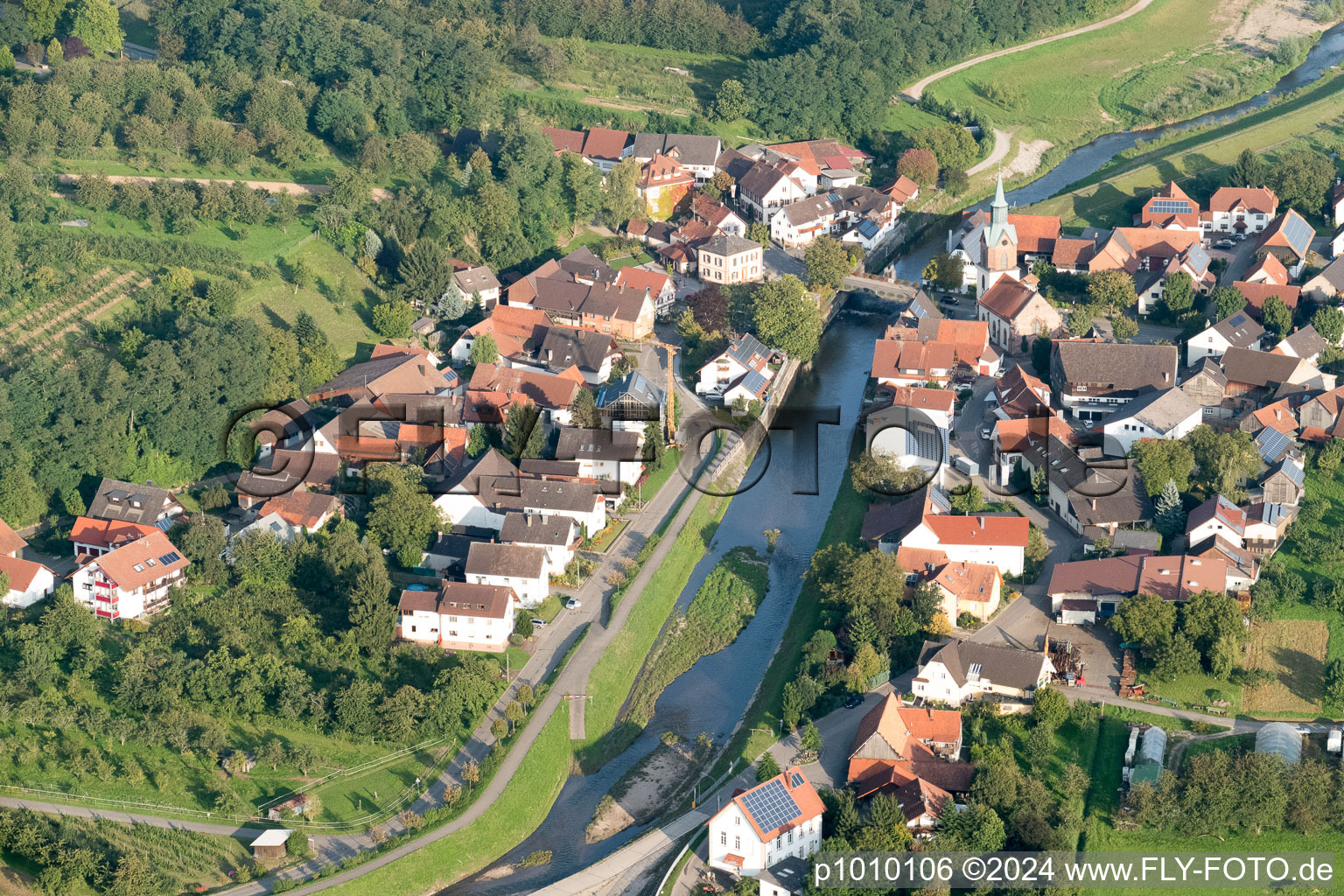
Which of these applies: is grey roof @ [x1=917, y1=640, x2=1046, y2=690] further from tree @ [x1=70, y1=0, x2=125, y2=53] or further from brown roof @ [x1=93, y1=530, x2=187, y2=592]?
tree @ [x1=70, y1=0, x2=125, y2=53]

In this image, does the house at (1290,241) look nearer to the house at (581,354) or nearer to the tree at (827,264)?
the tree at (827,264)

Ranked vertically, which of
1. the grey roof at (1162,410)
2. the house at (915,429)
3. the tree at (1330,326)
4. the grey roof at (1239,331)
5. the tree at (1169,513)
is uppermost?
the tree at (1330,326)

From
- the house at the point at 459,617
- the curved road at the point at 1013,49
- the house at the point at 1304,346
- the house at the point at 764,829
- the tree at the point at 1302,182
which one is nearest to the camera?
the house at the point at 764,829

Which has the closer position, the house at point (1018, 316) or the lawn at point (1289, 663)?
the lawn at point (1289, 663)

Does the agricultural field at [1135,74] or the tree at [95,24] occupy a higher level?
the tree at [95,24]

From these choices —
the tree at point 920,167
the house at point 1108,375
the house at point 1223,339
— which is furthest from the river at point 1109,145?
the house at point 1223,339

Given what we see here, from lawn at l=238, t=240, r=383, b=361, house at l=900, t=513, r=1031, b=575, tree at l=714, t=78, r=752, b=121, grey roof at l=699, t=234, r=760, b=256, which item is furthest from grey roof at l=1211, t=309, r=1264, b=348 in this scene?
lawn at l=238, t=240, r=383, b=361
